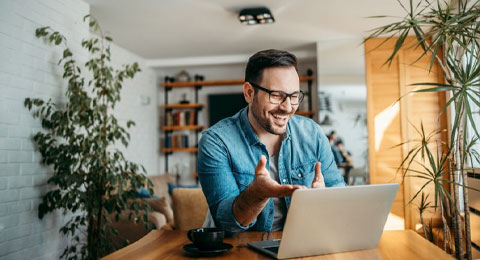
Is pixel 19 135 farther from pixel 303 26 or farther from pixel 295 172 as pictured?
pixel 303 26

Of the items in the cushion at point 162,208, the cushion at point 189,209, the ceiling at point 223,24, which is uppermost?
the ceiling at point 223,24

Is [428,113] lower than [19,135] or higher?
higher

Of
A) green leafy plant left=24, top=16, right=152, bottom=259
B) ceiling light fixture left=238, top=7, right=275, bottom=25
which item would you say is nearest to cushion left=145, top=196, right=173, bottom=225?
green leafy plant left=24, top=16, right=152, bottom=259

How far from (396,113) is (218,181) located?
4.05 metres

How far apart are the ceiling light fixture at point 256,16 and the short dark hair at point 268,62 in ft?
8.10

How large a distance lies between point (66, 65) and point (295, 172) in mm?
2258

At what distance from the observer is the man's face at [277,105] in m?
1.46

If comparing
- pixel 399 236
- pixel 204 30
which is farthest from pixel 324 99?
pixel 399 236

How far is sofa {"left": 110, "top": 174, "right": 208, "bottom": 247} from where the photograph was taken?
2199 mm

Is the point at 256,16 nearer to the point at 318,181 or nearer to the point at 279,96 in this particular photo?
the point at 279,96

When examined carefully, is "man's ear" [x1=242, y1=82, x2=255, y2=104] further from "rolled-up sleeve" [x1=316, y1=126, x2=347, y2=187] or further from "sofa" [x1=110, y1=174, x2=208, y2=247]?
"sofa" [x1=110, y1=174, x2=208, y2=247]

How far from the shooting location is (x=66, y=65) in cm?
302

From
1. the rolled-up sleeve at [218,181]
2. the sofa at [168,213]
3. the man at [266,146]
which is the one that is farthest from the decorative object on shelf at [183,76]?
the rolled-up sleeve at [218,181]

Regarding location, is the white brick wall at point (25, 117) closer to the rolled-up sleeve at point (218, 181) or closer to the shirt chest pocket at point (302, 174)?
the rolled-up sleeve at point (218, 181)
